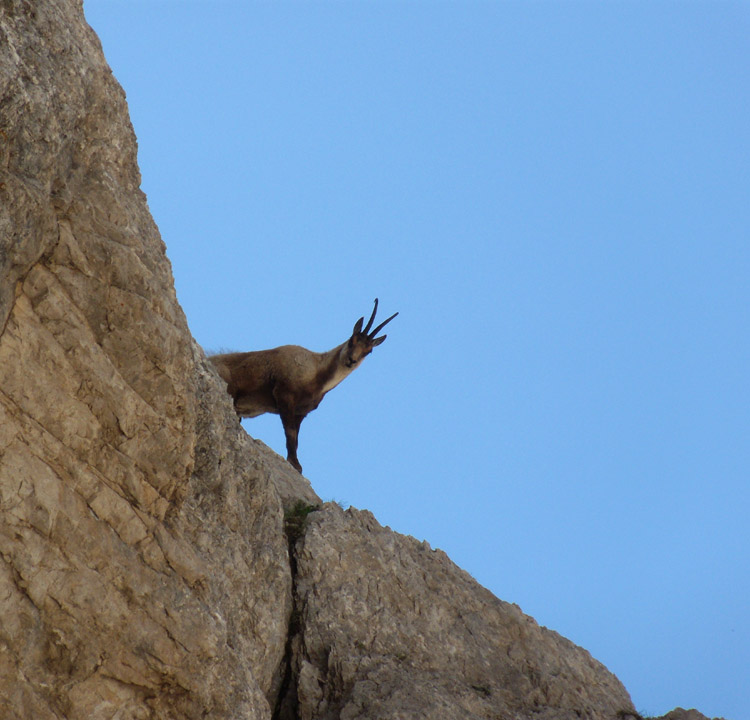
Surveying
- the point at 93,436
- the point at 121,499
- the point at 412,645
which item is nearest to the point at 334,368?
the point at 412,645

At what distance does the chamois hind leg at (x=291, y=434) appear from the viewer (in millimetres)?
11383

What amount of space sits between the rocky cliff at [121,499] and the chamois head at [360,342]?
5048mm

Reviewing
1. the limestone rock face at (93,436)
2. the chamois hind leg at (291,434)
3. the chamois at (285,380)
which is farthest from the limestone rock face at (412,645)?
the chamois at (285,380)

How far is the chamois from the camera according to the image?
1145 centimetres

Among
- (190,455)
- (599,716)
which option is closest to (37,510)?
(190,455)

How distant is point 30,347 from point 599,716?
609 centimetres

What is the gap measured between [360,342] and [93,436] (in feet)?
24.7

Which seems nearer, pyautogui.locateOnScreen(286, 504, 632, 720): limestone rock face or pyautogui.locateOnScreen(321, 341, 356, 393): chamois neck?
pyautogui.locateOnScreen(286, 504, 632, 720): limestone rock face

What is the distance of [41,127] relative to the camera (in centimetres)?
505

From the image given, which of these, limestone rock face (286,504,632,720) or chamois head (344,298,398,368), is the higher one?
chamois head (344,298,398,368)

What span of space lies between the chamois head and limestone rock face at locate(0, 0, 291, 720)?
238 inches

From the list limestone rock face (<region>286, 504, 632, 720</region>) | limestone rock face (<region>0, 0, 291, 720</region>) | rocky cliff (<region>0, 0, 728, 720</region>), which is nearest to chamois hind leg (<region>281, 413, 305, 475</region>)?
limestone rock face (<region>286, 504, 632, 720</region>)

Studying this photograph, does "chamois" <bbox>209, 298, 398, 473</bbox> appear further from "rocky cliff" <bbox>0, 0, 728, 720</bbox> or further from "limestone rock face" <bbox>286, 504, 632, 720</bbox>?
"rocky cliff" <bbox>0, 0, 728, 720</bbox>

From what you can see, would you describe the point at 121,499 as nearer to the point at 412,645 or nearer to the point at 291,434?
the point at 412,645
